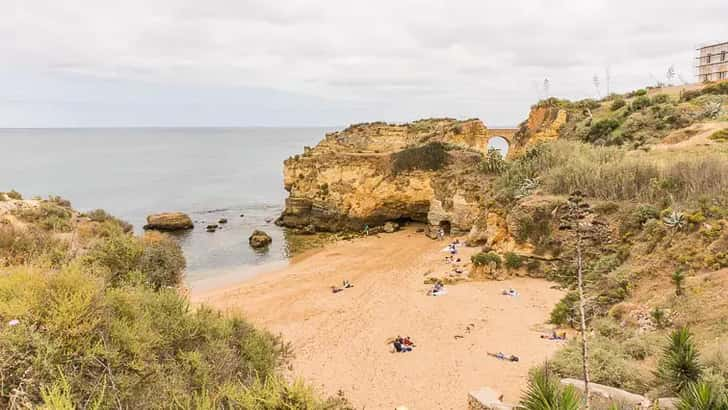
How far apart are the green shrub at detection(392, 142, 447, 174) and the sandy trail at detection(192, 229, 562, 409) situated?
8.81 metres

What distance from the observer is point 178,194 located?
2047 inches

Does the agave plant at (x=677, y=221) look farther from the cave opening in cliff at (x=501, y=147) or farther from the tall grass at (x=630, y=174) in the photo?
the cave opening in cliff at (x=501, y=147)

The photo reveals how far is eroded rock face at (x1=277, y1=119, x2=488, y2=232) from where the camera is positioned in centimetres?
2867

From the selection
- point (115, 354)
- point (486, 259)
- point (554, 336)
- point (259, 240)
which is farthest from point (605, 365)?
point (259, 240)

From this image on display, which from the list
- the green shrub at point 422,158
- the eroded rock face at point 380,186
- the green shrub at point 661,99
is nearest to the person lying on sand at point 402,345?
the eroded rock face at point 380,186

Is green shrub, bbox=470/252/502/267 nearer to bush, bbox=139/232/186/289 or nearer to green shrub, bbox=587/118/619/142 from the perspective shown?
bush, bbox=139/232/186/289

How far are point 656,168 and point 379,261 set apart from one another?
545 inches

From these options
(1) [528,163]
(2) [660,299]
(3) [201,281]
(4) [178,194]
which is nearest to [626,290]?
(2) [660,299]

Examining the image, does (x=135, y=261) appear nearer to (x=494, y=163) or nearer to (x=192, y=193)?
(x=494, y=163)

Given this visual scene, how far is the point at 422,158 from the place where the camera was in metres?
30.5

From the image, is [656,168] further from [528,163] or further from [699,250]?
[528,163]

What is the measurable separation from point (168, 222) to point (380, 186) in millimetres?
18054

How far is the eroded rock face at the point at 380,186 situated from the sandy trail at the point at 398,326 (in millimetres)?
6425

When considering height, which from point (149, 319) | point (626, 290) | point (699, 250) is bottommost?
point (626, 290)
